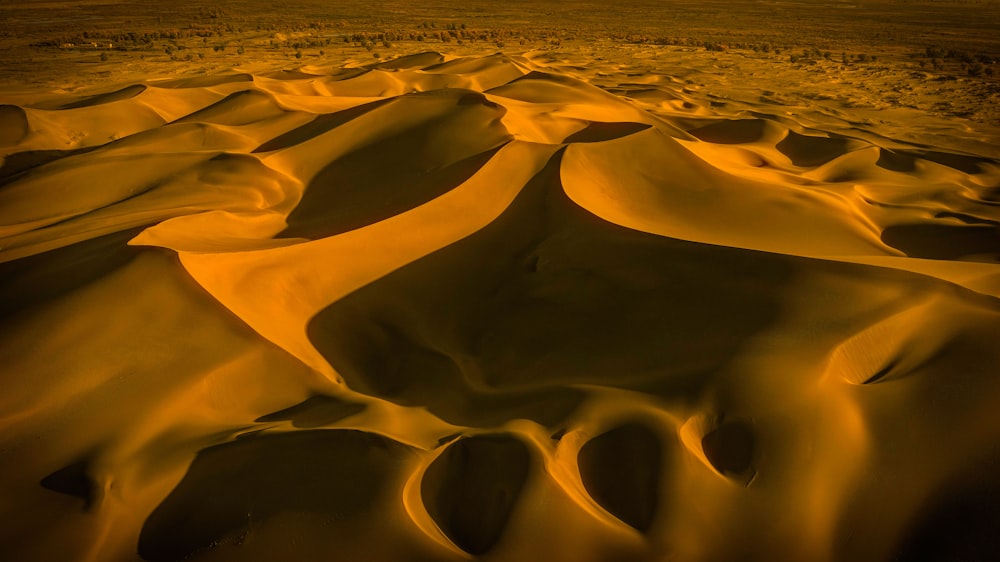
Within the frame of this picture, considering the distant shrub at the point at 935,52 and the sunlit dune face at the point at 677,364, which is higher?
the sunlit dune face at the point at 677,364

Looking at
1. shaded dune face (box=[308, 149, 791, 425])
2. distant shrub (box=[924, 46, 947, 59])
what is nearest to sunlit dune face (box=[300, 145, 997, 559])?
shaded dune face (box=[308, 149, 791, 425])

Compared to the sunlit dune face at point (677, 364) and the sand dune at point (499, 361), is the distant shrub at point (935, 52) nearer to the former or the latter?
the sand dune at point (499, 361)

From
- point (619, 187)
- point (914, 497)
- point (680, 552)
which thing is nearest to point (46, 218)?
point (619, 187)

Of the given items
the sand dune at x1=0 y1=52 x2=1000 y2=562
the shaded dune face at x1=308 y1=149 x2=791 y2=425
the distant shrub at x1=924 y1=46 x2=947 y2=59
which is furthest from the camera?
the distant shrub at x1=924 y1=46 x2=947 y2=59

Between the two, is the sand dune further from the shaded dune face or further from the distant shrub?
the distant shrub

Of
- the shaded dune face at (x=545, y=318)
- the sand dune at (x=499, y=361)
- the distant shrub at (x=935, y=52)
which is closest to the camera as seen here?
the sand dune at (x=499, y=361)

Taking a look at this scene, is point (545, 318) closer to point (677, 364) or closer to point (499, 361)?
point (499, 361)

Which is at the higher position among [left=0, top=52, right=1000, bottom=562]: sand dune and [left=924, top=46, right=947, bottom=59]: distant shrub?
[left=0, top=52, right=1000, bottom=562]: sand dune

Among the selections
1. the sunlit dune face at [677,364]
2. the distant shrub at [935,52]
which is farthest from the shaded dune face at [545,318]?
the distant shrub at [935,52]

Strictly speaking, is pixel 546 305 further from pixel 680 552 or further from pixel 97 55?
pixel 97 55
